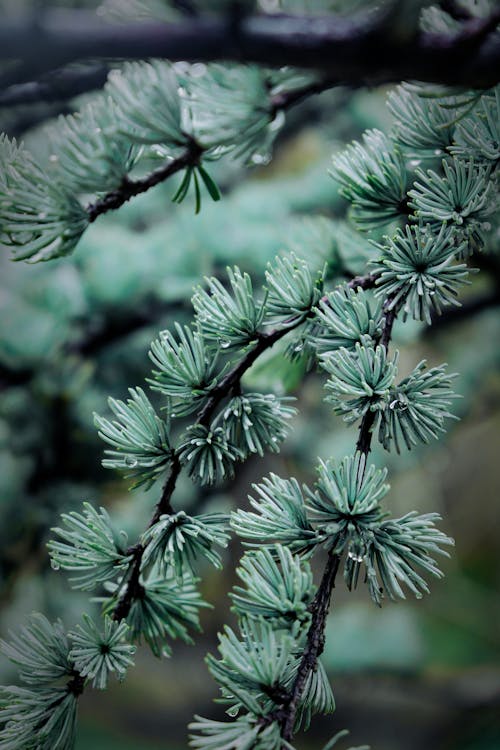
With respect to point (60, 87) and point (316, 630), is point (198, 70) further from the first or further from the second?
point (316, 630)

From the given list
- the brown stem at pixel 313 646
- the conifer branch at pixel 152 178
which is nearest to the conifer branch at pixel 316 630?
Answer: the brown stem at pixel 313 646

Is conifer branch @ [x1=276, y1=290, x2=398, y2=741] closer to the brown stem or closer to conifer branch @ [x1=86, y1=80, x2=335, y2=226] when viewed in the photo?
the brown stem

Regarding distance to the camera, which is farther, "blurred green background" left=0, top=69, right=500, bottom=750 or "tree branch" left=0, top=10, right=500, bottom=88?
"blurred green background" left=0, top=69, right=500, bottom=750

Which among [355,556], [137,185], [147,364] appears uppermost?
[137,185]

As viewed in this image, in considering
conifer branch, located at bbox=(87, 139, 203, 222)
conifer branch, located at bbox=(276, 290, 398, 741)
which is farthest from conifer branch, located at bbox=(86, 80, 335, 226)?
conifer branch, located at bbox=(276, 290, 398, 741)

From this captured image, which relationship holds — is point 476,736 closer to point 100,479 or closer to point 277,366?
point 100,479

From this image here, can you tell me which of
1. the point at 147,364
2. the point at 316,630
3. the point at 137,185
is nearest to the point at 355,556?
the point at 316,630

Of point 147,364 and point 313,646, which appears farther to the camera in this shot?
point 147,364

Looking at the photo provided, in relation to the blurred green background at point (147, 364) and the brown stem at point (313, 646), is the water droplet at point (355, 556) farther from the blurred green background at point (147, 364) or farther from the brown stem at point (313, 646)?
the blurred green background at point (147, 364)

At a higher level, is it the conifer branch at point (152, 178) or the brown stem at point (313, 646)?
the conifer branch at point (152, 178)
